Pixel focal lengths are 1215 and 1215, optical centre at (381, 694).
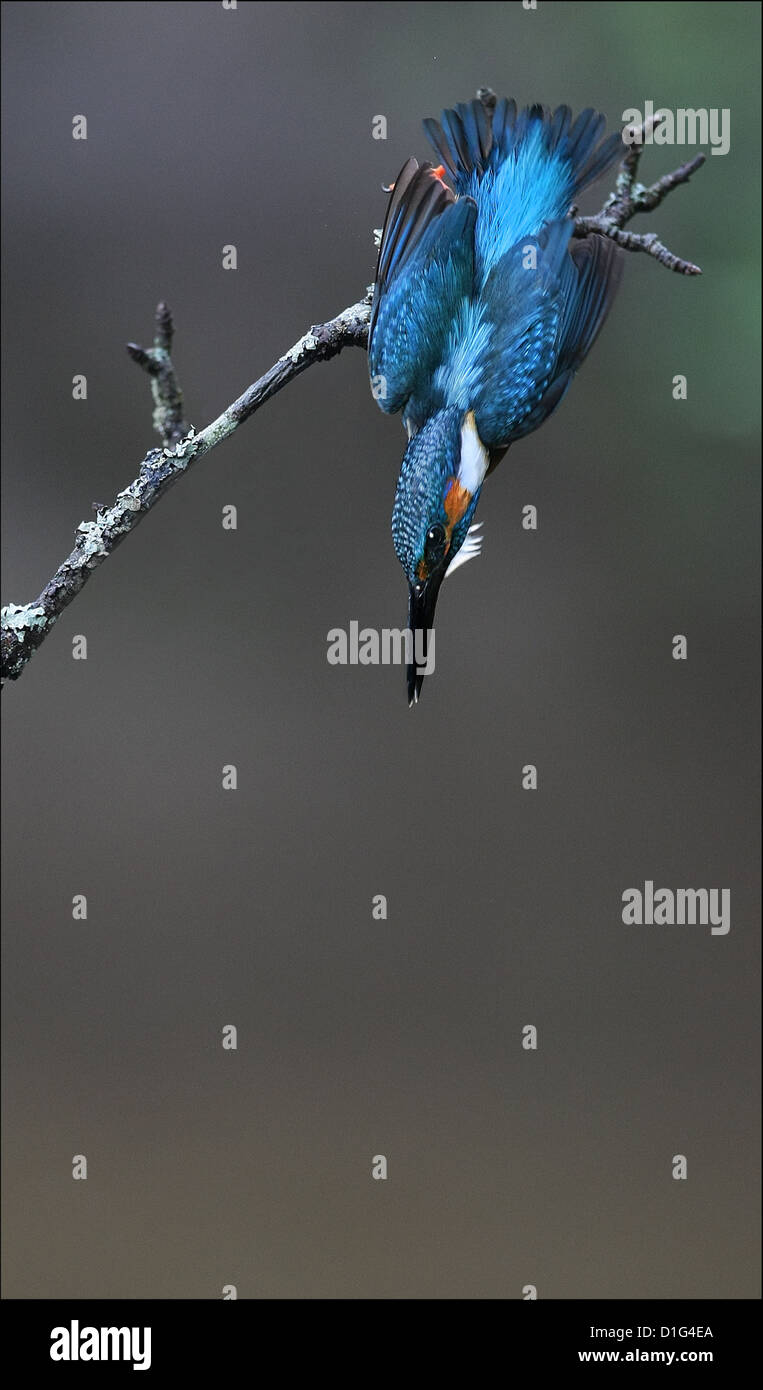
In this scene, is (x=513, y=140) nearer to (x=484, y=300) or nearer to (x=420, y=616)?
(x=484, y=300)

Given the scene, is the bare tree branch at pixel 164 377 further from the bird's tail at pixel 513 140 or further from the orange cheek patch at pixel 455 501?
the bird's tail at pixel 513 140

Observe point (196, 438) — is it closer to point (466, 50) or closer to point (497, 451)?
point (497, 451)

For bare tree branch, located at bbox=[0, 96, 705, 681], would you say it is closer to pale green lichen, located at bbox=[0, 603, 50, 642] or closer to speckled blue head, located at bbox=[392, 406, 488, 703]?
pale green lichen, located at bbox=[0, 603, 50, 642]

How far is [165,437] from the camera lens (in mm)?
932

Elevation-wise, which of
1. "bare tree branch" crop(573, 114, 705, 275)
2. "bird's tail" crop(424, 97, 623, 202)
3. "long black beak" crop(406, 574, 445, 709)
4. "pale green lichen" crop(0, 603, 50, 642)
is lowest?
"pale green lichen" crop(0, 603, 50, 642)

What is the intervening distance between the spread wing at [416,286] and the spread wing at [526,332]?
0.04 meters

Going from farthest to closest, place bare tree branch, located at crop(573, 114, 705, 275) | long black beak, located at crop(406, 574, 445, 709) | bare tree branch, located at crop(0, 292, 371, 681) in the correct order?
bare tree branch, located at crop(573, 114, 705, 275) < long black beak, located at crop(406, 574, 445, 709) < bare tree branch, located at crop(0, 292, 371, 681)

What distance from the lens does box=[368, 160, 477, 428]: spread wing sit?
0.93 meters

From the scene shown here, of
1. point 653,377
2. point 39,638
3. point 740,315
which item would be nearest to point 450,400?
point 39,638

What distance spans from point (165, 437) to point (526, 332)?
0.95 feet

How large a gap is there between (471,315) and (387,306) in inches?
3.0

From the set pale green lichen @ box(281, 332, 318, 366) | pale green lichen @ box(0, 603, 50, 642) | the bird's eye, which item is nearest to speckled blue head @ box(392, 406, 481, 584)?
the bird's eye

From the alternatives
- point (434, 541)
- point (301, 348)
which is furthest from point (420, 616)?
point (301, 348)

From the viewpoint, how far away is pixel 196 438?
0.75m
